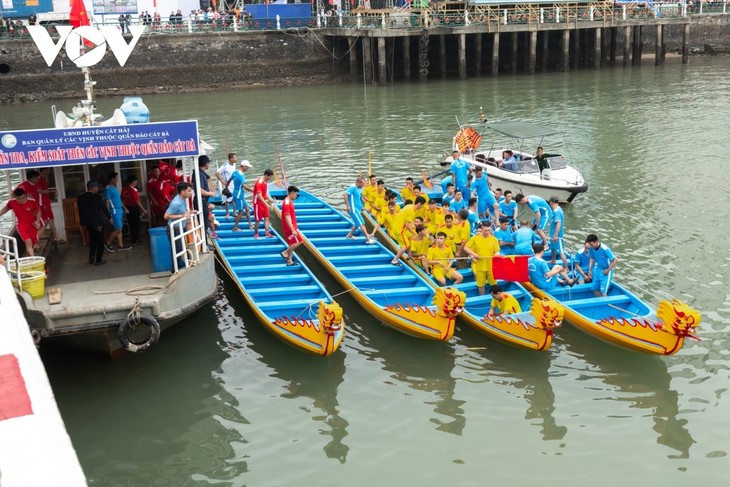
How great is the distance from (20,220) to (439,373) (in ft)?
22.5

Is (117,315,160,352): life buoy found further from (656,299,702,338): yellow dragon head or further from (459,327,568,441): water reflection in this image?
(656,299,702,338): yellow dragon head

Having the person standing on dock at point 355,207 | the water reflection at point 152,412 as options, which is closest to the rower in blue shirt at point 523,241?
the person standing on dock at point 355,207

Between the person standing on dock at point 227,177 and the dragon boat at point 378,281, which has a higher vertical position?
the person standing on dock at point 227,177

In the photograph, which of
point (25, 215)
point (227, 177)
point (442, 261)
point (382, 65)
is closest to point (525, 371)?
point (442, 261)

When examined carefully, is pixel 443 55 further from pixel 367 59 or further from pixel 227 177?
pixel 227 177

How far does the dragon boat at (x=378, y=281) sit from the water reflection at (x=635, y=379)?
2042 millimetres

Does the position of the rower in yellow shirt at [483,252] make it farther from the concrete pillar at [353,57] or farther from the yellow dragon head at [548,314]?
the concrete pillar at [353,57]

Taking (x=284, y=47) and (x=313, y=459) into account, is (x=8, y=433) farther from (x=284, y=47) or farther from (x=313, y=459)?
(x=284, y=47)

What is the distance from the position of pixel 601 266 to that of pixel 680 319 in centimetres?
246

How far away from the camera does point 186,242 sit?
12906 millimetres

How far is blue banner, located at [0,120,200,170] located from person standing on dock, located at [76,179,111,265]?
3.39 feet

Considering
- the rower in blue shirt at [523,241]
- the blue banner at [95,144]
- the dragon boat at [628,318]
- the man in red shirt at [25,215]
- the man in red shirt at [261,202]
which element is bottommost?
the dragon boat at [628,318]

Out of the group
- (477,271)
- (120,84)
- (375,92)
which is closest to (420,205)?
(477,271)

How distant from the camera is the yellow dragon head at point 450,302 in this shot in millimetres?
11836
